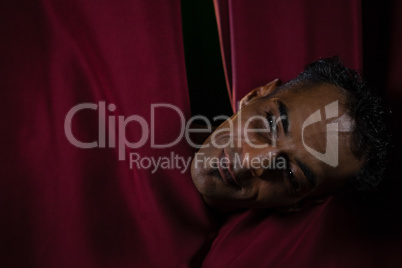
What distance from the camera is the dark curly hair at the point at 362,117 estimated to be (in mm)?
923

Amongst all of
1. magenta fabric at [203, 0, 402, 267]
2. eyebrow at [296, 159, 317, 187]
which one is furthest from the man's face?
magenta fabric at [203, 0, 402, 267]

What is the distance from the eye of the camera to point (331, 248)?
1.00 metres

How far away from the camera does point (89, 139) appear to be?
0.88m

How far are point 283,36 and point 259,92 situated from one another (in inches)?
7.9

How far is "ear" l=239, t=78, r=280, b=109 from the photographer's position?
1.04 metres

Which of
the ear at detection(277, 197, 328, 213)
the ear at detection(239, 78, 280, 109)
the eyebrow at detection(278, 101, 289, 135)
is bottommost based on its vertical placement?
the ear at detection(277, 197, 328, 213)

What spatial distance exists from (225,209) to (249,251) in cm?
14

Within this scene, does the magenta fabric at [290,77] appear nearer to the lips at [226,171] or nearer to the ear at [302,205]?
the ear at [302,205]

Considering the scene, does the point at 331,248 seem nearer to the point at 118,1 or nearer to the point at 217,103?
the point at 217,103

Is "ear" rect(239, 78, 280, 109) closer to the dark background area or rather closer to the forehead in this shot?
the forehead

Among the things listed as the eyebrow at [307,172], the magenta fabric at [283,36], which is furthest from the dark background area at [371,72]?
the eyebrow at [307,172]

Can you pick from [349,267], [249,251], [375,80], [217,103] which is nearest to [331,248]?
[349,267]

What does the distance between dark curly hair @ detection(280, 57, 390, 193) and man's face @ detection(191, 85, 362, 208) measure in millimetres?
25

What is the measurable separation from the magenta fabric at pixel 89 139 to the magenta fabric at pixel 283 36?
218 mm
